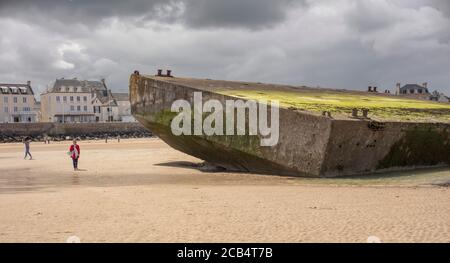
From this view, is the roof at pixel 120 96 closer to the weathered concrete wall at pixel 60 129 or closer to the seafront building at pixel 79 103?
the seafront building at pixel 79 103

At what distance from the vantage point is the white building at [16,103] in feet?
301

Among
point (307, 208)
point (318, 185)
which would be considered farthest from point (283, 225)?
point (318, 185)

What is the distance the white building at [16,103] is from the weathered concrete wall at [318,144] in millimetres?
80545

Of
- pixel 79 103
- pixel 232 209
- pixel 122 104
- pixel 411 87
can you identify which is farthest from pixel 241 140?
pixel 122 104

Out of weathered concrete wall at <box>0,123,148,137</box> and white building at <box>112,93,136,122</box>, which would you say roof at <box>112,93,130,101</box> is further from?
weathered concrete wall at <box>0,123,148,137</box>

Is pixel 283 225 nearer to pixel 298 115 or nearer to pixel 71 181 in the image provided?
pixel 298 115

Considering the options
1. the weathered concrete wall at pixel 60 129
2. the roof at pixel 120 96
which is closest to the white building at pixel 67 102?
the roof at pixel 120 96

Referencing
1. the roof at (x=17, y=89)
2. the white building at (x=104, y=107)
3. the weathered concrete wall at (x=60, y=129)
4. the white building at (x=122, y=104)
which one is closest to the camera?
the weathered concrete wall at (x=60, y=129)

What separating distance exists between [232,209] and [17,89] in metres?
93.0

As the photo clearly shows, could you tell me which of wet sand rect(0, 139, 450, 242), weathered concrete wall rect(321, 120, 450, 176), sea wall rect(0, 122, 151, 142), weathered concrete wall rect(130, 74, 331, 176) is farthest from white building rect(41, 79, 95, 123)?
weathered concrete wall rect(321, 120, 450, 176)

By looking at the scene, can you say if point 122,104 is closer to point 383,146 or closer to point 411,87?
point 411,87

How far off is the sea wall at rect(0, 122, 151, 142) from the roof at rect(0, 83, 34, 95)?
2523 cm

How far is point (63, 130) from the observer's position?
71.1 metres
